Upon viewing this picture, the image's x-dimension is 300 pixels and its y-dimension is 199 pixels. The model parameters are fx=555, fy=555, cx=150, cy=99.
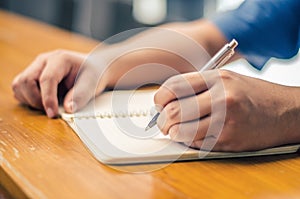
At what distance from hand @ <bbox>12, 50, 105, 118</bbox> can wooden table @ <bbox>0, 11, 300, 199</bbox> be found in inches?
2.6

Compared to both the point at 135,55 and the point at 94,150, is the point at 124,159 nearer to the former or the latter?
the point at 94,150

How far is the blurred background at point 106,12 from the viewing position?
3.18 m

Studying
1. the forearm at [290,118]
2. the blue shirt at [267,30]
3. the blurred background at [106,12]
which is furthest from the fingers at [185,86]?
the blurred background at [106,12]

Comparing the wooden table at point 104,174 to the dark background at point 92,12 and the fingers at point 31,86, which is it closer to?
the fingers at point 31,86

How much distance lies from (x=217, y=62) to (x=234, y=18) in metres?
0.33

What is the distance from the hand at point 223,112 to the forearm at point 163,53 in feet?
0.61

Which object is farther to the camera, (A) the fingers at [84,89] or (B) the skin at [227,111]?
(A) the fingers at [84,89]

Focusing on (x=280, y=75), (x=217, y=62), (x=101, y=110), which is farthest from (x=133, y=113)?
(x=280, y=75)

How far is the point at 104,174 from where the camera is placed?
0.65 m

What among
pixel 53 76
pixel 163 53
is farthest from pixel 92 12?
pixel 53 76

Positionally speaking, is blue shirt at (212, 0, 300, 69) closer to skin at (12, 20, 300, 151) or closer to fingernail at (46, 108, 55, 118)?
skin at (12, 20, 300, 151)

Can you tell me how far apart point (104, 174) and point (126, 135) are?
0.12 meters

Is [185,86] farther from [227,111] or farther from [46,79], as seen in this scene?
[46,79]

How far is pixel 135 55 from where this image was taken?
1.03 metres
